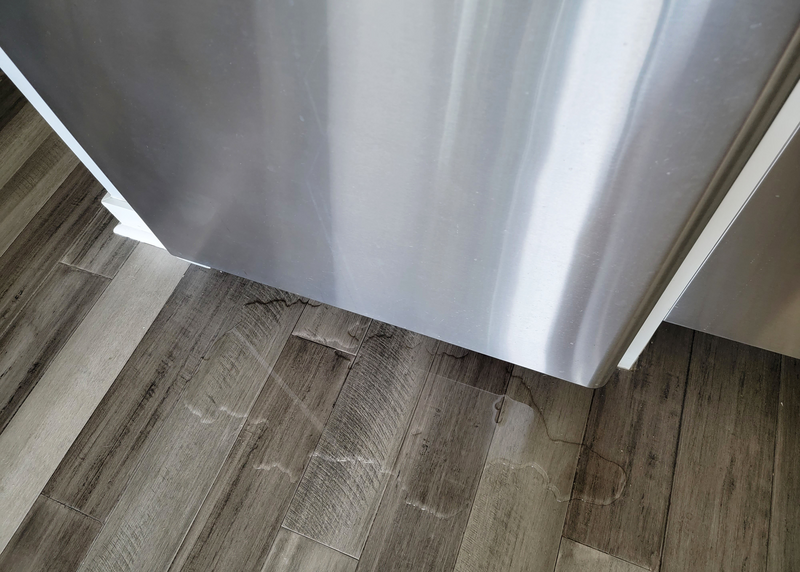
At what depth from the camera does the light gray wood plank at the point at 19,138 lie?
1330 millimetres

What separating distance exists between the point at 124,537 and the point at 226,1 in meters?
0.82

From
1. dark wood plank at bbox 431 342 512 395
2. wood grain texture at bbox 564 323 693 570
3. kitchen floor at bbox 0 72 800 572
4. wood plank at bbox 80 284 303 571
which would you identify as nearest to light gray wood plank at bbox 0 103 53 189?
kitchen floor at bbox 0 72 800 572

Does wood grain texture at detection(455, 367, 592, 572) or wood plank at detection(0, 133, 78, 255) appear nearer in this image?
wood grain texture at detection(455, 367, 592, 572)

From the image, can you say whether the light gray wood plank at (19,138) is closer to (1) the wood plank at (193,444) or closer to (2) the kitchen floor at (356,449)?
(2) the kitchen floor at (356,449)

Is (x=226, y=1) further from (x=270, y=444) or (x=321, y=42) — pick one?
(x=270, y=444)

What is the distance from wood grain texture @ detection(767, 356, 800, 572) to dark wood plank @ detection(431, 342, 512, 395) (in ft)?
1.42

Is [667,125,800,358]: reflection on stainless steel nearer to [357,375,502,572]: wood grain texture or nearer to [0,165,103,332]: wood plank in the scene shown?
[357,375,502,572]: wood grain texture

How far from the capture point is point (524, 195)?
1.88 ft

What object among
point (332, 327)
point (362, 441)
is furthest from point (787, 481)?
point (332, 327)

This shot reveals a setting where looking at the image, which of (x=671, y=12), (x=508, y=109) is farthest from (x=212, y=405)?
(x=671, y=12)

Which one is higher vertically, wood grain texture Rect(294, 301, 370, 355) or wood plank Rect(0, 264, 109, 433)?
wood grain texture Rect(294, 301, 370, 355)

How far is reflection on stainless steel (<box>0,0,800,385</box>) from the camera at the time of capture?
425mm

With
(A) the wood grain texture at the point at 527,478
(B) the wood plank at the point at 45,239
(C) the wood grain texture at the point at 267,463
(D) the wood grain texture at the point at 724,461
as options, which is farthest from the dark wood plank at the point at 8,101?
(D) the wood grain texture at the point at 724,461

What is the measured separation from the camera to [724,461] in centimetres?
88
